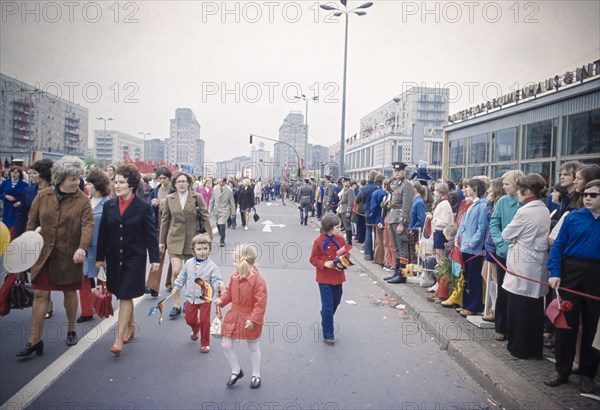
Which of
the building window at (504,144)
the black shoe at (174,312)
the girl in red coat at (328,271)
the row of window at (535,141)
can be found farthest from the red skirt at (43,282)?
the building window at (504,144)

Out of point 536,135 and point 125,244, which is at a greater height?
point 536,135

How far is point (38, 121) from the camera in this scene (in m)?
134

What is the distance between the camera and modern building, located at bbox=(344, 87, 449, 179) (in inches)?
3236

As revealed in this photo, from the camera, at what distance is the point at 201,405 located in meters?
3.78

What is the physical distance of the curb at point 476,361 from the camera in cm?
388

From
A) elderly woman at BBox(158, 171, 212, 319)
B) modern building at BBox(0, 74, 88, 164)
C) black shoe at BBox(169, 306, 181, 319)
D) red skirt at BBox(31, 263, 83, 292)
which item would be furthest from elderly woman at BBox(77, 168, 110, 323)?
modern building at BBox(0, 74, 88, 164)

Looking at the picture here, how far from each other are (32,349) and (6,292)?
0.69 m

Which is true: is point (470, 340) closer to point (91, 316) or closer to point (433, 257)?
point (433, 257)

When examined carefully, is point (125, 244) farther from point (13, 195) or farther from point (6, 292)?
point (13, 195)

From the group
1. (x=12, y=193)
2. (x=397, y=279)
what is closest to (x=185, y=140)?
(x=12, y=193)

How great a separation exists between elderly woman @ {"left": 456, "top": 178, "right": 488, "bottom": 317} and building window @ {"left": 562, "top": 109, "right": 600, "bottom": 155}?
11756mm

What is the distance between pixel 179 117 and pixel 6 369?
198 meters

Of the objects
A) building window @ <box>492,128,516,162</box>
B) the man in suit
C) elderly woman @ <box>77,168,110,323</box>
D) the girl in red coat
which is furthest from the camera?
building window @ <box>492,128,516,162</box>

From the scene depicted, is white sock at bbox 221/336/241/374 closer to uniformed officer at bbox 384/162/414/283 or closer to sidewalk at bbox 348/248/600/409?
sidewalk at bbox 348/248/600/409
